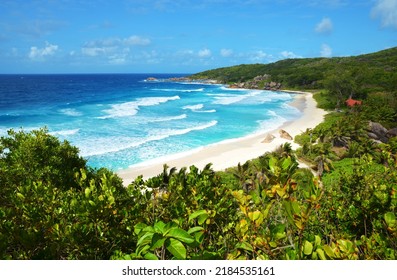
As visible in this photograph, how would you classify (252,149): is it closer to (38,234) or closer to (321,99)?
(38,234)

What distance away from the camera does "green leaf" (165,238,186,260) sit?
2.21 m

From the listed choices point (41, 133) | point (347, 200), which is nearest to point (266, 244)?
point (347, 200)

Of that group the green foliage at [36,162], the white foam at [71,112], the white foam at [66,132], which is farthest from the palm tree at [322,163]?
the white foam at [71,112]

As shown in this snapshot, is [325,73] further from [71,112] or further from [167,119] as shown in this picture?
[71,112]

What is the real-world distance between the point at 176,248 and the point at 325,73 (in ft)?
349

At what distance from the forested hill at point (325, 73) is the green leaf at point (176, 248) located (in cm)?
7228

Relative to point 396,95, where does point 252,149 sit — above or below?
below

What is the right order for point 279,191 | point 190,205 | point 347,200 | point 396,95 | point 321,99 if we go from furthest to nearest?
point 321,99 < point 396,95 < point 347,200 < point 190,205 < point 279,191

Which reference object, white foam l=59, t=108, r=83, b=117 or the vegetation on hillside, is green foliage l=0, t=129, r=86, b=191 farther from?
white foam l=59, t=108, r=83, b=117

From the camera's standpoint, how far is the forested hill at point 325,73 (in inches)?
2753

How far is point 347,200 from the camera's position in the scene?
6.82 meters

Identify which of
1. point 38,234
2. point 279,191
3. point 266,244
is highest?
point 279,191

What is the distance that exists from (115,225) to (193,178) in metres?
3.43

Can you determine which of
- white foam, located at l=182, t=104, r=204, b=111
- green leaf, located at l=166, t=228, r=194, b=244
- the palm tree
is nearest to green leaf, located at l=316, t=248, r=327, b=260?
green leaf, located at l=166, t=228, r=194, b=244
